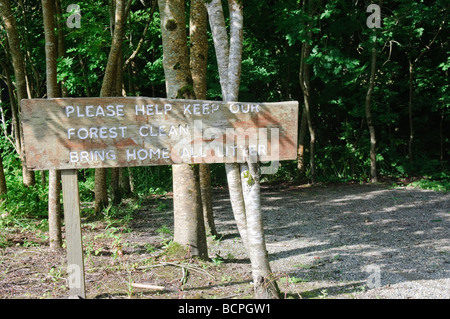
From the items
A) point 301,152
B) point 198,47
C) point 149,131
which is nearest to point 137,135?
point 149,131

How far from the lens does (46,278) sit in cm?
434

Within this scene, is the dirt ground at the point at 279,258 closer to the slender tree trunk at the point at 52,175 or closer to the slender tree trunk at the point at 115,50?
the slender tree trunk at the point at 52,175

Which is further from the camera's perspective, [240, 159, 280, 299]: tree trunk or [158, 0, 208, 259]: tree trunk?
[158, 0, 208, 259]: tree trunk

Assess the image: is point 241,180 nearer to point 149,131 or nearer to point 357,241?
point 149,131

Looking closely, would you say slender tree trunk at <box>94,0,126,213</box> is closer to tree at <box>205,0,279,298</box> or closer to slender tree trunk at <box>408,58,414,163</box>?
tree at <box>205,0,279,298</box>

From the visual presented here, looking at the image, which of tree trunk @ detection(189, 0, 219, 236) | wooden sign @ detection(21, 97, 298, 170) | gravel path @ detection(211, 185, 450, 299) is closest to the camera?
wooden sign @ detection(21, 97, 298, 170)

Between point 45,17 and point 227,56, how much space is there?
3.05m

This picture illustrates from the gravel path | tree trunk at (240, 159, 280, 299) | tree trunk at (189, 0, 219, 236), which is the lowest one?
the gravel path

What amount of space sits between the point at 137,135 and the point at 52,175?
259cm

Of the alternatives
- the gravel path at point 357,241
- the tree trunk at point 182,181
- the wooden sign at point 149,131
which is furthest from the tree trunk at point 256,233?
the tree trunk at point 182,181

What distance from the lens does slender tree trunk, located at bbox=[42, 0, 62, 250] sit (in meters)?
5.45

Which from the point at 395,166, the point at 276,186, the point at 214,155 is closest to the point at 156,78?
the point at 276,186

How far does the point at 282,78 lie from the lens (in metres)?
14.1

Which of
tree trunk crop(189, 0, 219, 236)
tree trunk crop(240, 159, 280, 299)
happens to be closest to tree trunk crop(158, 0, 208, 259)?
tree trunk crop(189, 0, 219, 236)
